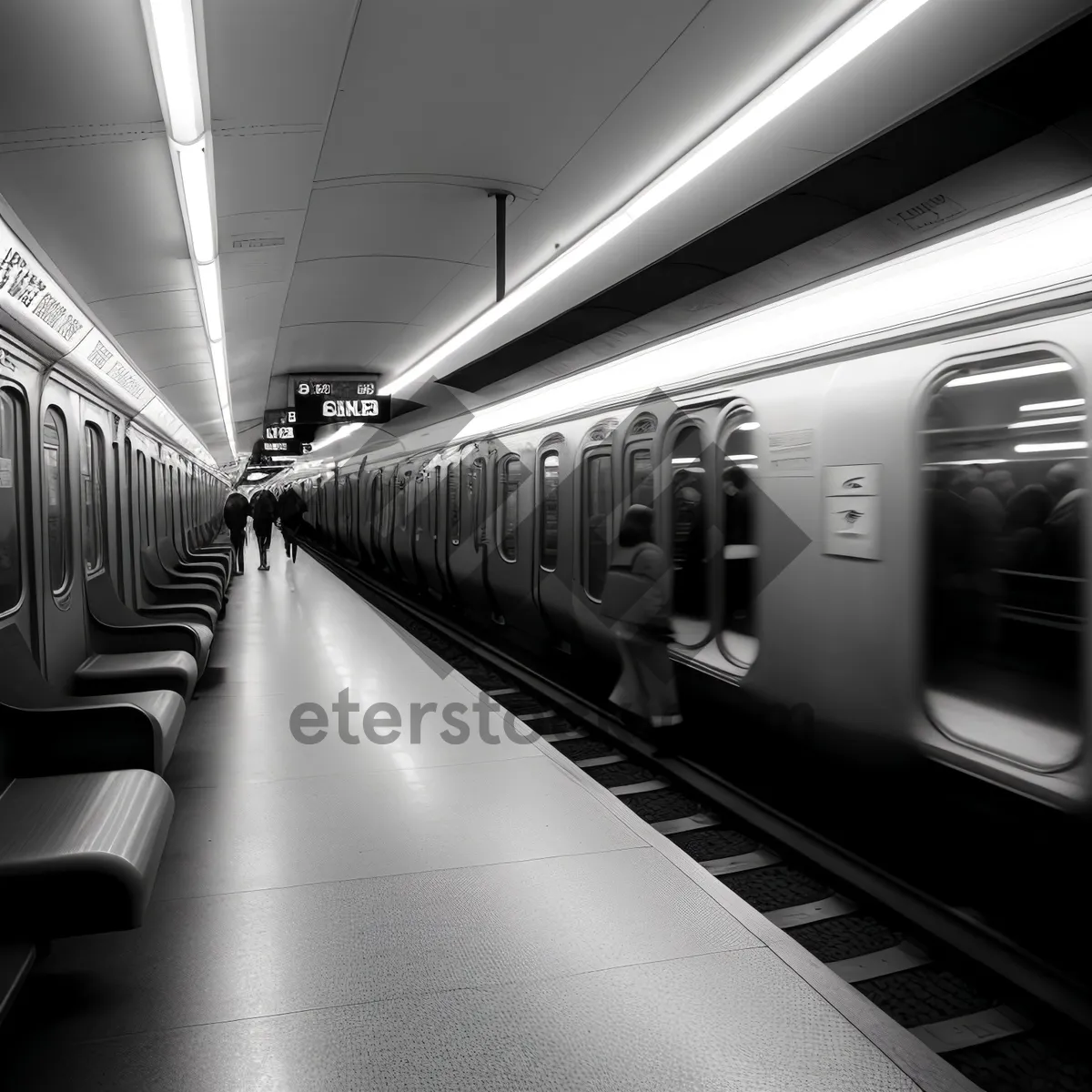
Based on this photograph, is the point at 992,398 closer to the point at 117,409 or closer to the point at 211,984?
the point at 211,984

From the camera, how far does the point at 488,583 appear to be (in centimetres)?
880

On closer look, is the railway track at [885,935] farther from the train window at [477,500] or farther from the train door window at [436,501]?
the train door window at [436,501]

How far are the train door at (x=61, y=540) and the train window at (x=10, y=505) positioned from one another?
0.25m

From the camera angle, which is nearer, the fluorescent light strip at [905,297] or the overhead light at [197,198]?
the fluorescent light strip at [905,297]

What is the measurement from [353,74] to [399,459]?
969 cm

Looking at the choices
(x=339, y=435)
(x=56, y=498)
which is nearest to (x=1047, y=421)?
(x=56, y=498)

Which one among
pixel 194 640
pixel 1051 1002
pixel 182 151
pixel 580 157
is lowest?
pixel 1051 1002

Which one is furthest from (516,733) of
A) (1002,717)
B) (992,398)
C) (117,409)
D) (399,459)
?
(399,459)

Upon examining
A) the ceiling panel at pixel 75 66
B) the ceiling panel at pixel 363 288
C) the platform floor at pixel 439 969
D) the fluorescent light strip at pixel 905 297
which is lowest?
the platform floor at pixel 439 969

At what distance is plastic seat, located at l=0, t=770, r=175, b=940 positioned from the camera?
2314 mm

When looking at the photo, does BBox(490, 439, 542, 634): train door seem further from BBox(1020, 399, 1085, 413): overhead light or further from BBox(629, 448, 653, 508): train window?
BBox(1020, 399, 1085, 413): overhead light

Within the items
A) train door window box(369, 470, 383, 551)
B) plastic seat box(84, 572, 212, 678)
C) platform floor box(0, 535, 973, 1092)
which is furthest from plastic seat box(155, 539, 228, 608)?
train door window box(369, 470, 383, 551)

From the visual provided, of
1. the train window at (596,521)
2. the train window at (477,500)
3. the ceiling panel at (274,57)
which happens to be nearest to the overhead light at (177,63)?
the ceiling panel at (274,57)

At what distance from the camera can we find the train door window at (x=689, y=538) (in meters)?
5.31
